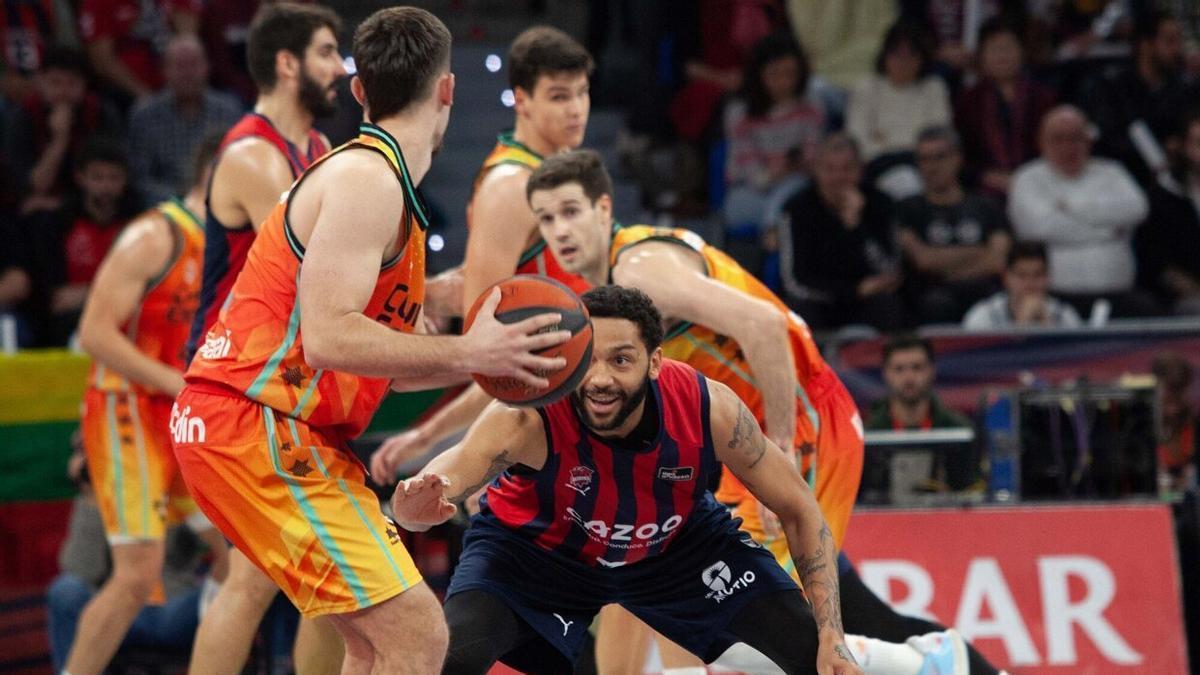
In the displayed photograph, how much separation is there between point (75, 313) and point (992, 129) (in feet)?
17.8

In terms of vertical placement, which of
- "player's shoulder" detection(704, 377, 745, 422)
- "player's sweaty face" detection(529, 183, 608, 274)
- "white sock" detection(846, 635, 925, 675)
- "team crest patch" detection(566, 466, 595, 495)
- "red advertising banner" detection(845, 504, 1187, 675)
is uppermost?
"player's sweaty face" detection(529, 183, 608, 274)

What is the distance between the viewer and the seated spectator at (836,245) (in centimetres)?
938

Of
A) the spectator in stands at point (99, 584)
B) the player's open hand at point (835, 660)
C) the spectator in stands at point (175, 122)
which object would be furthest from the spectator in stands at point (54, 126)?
the player's open hand at point (835, 660)

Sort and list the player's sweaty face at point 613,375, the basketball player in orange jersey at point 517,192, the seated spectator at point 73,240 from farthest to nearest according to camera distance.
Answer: the seated spectator at point 73,240 → the basketball player in orange jersey at point 517,192 → the player's sweaty face at point 613,375

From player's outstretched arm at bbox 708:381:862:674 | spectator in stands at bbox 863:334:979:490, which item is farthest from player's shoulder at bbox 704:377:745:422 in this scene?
spectator in stands at bbox 863:334:979:490

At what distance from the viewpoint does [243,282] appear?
168 inches

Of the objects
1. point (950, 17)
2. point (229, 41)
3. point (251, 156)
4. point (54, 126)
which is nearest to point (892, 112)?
point (950, 17)

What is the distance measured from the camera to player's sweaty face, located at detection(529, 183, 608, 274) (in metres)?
5.15

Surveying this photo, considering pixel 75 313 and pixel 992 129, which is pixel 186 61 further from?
pixel 992 129

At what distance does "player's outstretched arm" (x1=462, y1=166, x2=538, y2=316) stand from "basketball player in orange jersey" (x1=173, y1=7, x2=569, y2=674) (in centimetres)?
109

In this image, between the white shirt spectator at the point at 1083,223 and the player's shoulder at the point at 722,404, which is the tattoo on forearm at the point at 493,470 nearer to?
the player's shoulder at the point at 722,404

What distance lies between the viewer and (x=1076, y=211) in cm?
970

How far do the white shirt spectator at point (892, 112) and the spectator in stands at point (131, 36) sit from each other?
4116 millimetres

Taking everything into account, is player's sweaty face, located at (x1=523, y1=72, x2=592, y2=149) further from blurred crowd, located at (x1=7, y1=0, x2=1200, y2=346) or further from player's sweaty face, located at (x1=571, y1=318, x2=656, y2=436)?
blurred crowd, located at (x1=7, y1=0, x2=1200, y2=346)
